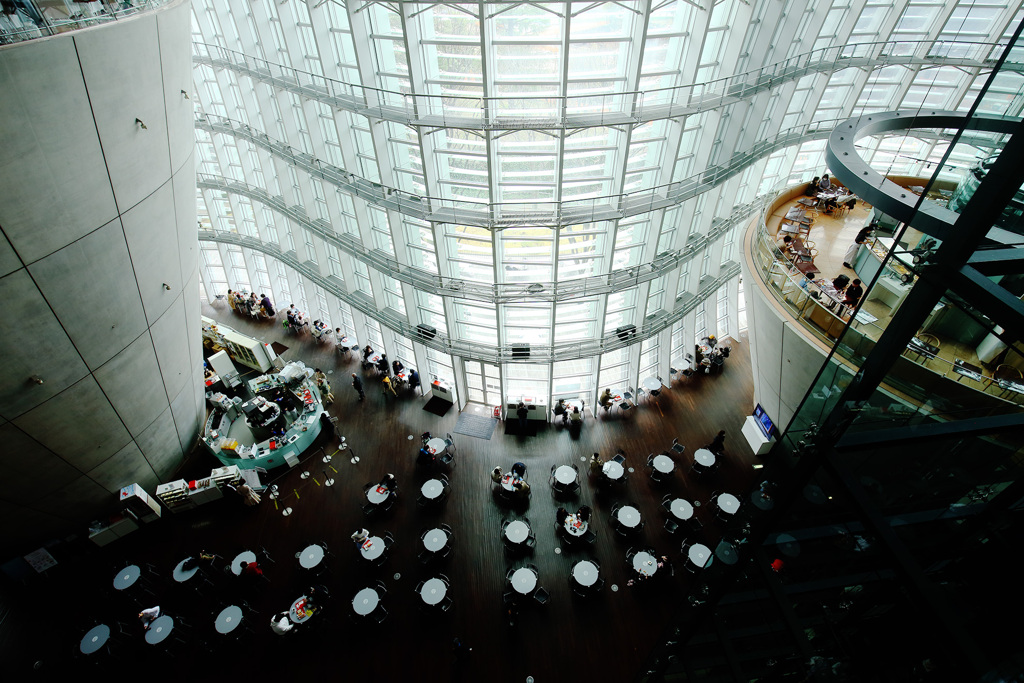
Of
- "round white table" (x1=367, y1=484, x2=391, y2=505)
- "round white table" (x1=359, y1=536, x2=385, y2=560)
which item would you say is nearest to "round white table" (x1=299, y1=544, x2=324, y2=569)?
"round white table" (x1=359, y1=536, x2=385, y2=560)

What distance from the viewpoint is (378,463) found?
55.0 ft

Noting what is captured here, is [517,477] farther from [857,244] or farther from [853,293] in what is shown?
[857,244]

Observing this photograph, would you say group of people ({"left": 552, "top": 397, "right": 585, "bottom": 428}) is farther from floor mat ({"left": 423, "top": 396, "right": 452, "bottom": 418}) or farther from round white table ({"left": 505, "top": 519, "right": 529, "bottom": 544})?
round white table ({"left": 505, "top": 519, "right": 529, "bottom": 544})

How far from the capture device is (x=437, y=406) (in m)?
19.1

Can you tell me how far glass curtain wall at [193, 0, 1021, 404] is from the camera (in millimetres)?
11477

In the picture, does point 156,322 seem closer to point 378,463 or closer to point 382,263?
point 382,263

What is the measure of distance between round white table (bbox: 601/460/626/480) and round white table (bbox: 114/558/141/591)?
13.8m

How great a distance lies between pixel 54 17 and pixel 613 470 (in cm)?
1719

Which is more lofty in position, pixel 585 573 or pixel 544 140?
pixel 544 140

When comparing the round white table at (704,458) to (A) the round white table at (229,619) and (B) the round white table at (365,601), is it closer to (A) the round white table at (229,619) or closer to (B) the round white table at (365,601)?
(B) the round white table at (365,601)

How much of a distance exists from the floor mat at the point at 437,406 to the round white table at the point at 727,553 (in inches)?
611

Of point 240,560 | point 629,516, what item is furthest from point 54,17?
point 629,516

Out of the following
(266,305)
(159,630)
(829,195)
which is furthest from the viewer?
(266,305)

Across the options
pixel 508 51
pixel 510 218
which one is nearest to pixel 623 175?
pixel 510 218
